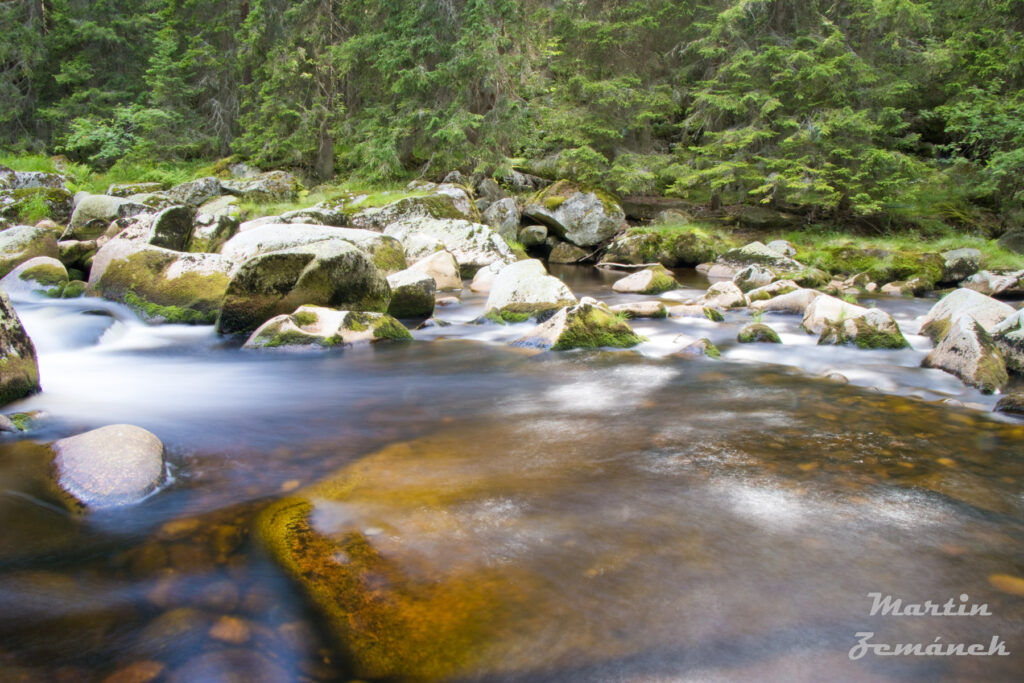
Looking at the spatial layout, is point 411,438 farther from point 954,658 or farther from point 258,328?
point 258,328

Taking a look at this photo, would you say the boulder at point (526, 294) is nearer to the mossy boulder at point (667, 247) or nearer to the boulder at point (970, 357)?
the boulder at point (970, 357)

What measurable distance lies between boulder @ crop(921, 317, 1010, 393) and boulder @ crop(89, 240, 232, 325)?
8.56m

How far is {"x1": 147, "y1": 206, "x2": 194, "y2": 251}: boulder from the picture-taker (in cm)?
932

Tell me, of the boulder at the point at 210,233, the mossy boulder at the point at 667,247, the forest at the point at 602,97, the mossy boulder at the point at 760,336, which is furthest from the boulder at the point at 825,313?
the boulder at the point at 210,233

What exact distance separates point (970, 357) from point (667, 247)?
419 inches

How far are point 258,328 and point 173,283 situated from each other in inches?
82.8

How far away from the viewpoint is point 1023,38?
14.6 metres

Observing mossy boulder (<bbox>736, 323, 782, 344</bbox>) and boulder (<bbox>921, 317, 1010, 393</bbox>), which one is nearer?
boulder (<bbox>921, 317, 1010, 393</bbox>)

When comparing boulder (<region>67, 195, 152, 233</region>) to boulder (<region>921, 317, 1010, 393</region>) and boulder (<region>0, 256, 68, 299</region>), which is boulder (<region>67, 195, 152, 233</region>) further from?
boulder (<region>921, 317, 1010, 393</region>)

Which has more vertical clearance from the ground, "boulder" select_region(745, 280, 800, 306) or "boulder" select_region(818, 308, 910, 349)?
"boulder" select_region(818, 308, 910, 349)

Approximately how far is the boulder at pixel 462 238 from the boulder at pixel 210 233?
335 cm

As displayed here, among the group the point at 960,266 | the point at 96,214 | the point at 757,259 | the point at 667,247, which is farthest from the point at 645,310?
the point at 96,214

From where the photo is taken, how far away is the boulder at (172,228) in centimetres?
932

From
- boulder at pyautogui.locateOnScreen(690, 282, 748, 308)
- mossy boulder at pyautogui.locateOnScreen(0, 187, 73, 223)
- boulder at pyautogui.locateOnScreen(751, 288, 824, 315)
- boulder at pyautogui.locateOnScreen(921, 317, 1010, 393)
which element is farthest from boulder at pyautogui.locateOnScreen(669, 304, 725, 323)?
mossy boulder at pyautogui.locateOnScreen(0, 187, 73, 223)
